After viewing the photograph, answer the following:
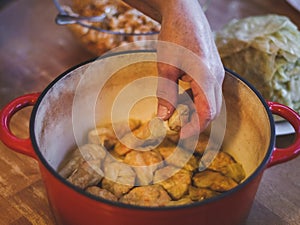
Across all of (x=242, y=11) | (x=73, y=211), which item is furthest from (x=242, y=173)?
(x=242, y=11)

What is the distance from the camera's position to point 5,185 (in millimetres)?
795

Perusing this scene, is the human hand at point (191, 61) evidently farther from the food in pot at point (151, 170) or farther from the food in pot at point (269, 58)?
the food in pot at point (269, 58)

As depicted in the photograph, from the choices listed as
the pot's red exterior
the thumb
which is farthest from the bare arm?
the pot's red exterior

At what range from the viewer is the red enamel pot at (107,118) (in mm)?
559

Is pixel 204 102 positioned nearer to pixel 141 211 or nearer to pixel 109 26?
pixel 141 211

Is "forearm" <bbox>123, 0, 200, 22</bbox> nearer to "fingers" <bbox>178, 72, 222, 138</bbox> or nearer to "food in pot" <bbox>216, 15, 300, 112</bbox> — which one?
"fingers" <bbox>178, 72, 222, 138</bbox>

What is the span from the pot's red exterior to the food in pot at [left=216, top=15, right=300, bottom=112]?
410mm

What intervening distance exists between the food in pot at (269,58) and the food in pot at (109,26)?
0.18m

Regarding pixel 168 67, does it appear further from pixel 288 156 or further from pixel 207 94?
pixel 288 156

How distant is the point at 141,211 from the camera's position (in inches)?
21.2

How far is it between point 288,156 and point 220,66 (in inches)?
6.2

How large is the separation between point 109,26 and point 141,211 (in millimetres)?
587

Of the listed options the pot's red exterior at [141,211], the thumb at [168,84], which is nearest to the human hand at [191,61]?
the thumb at [168,84]

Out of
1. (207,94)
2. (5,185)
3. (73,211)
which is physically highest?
(207,94)
